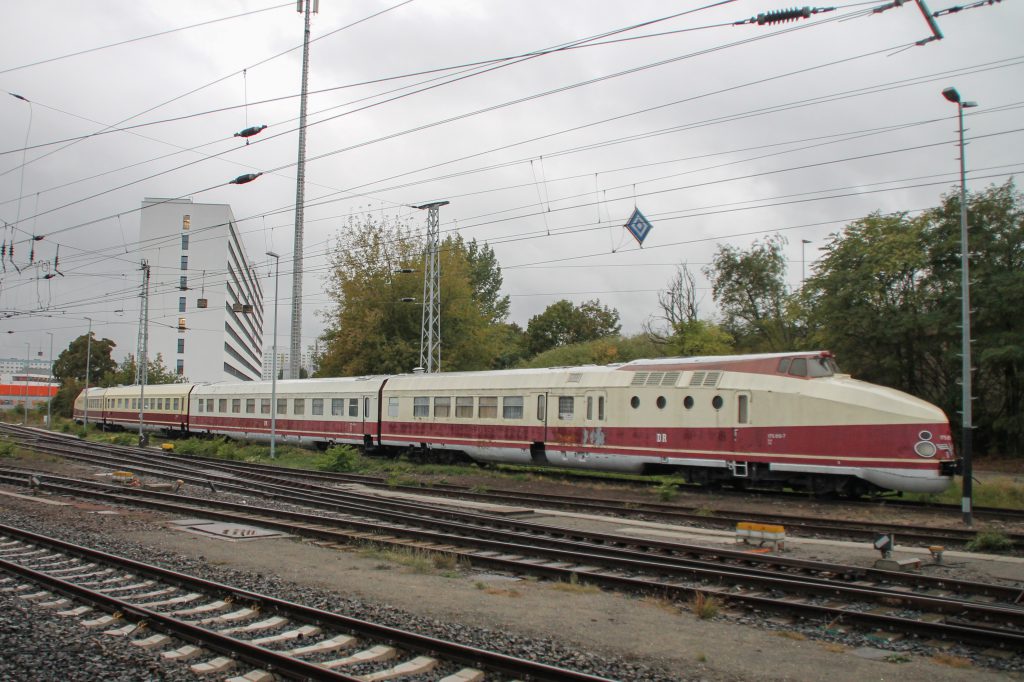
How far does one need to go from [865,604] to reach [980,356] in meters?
27.9

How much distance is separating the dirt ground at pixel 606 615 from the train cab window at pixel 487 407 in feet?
41.0

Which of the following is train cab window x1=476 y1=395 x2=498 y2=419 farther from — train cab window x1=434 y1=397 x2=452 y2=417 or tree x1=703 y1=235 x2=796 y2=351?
tree x1=703 y1=235 x2=796 y2=351

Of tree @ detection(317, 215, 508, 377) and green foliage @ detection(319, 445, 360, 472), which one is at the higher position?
tree @ detection(317, 215, 508, 377)

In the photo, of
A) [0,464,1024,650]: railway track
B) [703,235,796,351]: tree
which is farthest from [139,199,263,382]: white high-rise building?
[0,464,1024,650]: railway track

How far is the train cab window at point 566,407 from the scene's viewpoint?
23703mm

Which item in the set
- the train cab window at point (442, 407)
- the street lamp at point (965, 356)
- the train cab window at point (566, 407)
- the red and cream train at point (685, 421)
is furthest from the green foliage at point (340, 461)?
the street lamp at point (965, 356)

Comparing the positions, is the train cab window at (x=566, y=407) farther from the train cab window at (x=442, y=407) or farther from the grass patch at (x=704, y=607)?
the grass patch at (x=704, y=607)

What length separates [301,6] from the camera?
3619cm

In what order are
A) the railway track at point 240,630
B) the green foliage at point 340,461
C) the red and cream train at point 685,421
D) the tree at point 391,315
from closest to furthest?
1. the railway track at point 240,630
2. the red and cream train at point 685,421
3. the green foliage at point 340,461
4. the tree at point 391,315

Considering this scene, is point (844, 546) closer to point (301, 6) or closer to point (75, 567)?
point (75, 567)

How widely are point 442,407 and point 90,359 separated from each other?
8989 centimetres

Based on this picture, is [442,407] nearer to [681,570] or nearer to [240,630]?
[681,570]

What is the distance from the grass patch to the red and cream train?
9874 mm

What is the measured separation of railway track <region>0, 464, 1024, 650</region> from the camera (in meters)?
8.78
